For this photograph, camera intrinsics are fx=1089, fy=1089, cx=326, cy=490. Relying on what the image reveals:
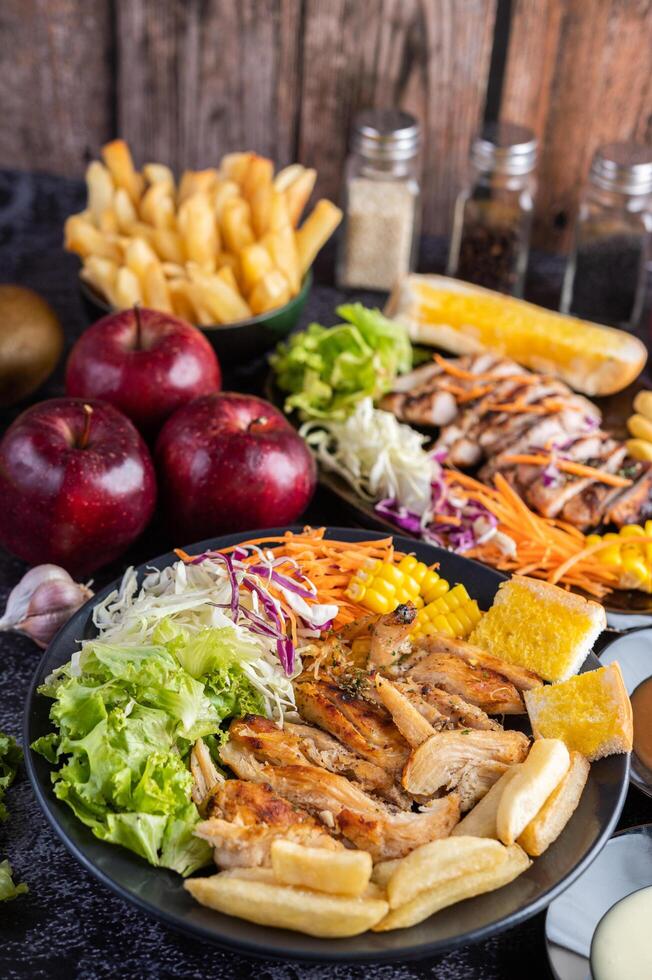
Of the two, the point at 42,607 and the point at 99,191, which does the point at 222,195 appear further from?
the point at 42,607

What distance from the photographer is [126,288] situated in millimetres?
2982

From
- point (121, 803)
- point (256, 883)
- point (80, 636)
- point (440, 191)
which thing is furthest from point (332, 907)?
point (440, 191)

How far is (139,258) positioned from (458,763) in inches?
70.2

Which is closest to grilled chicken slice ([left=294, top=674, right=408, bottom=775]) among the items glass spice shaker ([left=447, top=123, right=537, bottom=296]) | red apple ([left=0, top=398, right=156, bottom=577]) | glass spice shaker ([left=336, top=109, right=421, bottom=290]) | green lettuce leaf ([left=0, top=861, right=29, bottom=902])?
green lettuce leaf ([left=0, top=861, right=29, bottom=902])

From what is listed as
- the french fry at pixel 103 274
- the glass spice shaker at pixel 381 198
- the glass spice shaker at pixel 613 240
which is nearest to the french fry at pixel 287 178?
the glass spice shaker at pixel 381 198

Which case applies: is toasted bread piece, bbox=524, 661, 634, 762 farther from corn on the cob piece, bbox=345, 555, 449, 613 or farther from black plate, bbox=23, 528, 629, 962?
corn on the cob piece, bbox=345, 555, 449, 613

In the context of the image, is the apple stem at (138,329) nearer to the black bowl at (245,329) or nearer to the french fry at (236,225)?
the black bowl at (245,329)

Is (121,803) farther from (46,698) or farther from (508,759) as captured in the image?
(508,759)

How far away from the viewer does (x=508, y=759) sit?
1.84 m

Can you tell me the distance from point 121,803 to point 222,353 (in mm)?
1668

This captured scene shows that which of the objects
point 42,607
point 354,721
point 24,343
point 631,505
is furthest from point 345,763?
point 24,343

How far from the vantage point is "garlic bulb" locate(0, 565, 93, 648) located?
231cm

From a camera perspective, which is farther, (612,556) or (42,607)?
(612,556)

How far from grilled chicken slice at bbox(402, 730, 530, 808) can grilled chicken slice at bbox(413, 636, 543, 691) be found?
0.19 meters
